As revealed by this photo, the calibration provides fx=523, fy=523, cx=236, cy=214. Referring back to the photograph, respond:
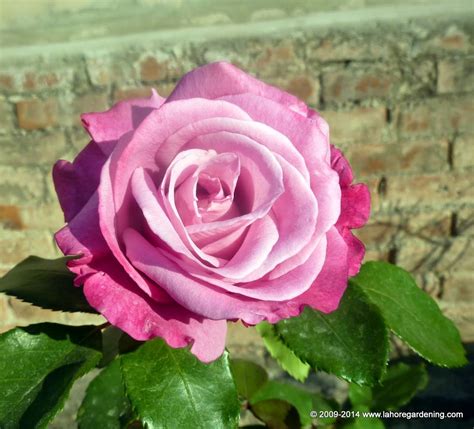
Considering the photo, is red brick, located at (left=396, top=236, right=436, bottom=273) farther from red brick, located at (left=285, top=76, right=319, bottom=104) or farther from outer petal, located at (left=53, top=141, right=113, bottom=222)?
outer petal, located at (left=53, top=141, right=113, bottom=222)

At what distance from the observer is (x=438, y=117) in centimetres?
105

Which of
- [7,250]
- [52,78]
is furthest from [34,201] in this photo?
[52,78]

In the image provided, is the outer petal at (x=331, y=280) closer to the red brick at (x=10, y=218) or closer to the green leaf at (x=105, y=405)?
the green leaf at (x=105, y=405)

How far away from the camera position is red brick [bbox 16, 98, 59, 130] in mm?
1048

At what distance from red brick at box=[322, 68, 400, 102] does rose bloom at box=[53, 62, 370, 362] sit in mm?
681

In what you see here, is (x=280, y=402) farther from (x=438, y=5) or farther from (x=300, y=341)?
(x=438, y=5)

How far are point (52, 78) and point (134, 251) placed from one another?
809 millimetres

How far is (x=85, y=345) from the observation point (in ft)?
1.45

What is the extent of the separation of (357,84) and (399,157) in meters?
0.18

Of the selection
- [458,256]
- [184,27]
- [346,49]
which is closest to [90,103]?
[184,27]

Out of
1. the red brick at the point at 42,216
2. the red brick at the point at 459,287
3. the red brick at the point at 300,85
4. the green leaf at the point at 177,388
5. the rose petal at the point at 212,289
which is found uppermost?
the rose petal at the point at 212,289

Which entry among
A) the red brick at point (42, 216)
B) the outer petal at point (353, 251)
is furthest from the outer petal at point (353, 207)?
the red brick at point (42, 216)

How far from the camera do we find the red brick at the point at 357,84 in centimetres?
102

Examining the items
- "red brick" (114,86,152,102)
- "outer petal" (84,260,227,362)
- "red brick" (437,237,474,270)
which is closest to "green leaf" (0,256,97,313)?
"outer petal" (84,260,227,362)
